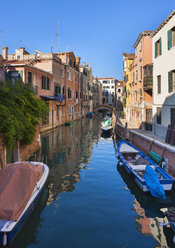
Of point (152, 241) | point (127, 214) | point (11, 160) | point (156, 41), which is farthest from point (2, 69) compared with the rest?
point (152, 241)

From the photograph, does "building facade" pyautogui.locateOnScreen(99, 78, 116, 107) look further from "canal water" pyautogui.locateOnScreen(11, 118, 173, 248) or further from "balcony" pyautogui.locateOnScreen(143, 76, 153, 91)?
"canal water" pyautogui.locateOnScreen(11, 118, 173, 248)

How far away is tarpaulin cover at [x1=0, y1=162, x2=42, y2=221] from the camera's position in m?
5.87

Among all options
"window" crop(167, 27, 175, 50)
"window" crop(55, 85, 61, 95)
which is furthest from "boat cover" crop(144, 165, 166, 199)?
"window" crop(55, 85, 61, 95)

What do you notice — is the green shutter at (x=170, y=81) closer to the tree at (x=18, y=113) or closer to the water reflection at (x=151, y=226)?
the tree at (x=18, y=113)

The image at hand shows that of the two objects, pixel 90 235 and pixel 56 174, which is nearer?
pixel 90 235

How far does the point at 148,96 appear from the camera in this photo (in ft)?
76.3

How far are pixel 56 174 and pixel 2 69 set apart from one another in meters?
13.5

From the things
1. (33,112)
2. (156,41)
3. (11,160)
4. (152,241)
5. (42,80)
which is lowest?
(152,241)

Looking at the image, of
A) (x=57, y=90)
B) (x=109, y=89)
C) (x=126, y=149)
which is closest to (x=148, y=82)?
(x=126, y=149)

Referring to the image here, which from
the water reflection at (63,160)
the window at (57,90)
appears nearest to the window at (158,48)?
the water reflection at (63,160)

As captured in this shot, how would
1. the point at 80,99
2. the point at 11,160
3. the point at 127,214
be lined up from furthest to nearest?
the point at 80,99
the point at 11,160
the point at 127,214

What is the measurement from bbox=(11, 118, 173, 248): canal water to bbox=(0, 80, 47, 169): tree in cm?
279

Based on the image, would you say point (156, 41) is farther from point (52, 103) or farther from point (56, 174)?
point (52, 103)

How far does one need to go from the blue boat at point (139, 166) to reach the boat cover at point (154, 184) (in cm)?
13
